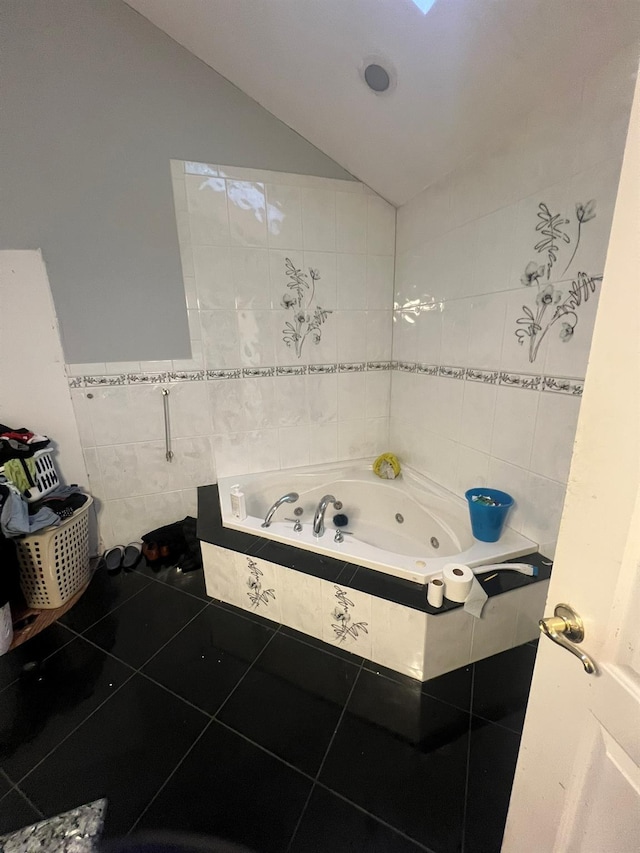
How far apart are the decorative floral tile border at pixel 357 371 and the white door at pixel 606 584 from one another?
0.94 m

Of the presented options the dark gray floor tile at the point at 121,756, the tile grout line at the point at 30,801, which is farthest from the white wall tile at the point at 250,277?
the tile grout line at the point at 30,801

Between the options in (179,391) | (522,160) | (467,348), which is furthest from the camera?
(179,391)

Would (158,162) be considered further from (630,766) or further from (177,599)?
Answer: (630,766)

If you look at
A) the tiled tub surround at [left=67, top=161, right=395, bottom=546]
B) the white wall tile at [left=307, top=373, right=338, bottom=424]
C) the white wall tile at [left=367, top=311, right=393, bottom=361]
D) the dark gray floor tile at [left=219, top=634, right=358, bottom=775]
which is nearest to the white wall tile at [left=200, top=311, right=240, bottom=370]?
the tiled tub surround at [left=67, top=161, right=395, bottom=546]

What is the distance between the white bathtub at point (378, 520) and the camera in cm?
143

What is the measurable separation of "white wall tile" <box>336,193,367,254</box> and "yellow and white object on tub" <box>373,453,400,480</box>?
1.31 m

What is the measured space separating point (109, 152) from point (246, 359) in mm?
1176

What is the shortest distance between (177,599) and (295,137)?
256 cm

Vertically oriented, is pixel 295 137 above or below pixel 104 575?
above

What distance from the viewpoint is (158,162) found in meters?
1.74

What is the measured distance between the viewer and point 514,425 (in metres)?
1.48

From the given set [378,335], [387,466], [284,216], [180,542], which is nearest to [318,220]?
[284,216]

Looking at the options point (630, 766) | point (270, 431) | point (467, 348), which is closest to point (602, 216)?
point (467, 348)

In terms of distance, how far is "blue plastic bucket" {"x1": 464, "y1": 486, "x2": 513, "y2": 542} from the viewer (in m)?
1.45
